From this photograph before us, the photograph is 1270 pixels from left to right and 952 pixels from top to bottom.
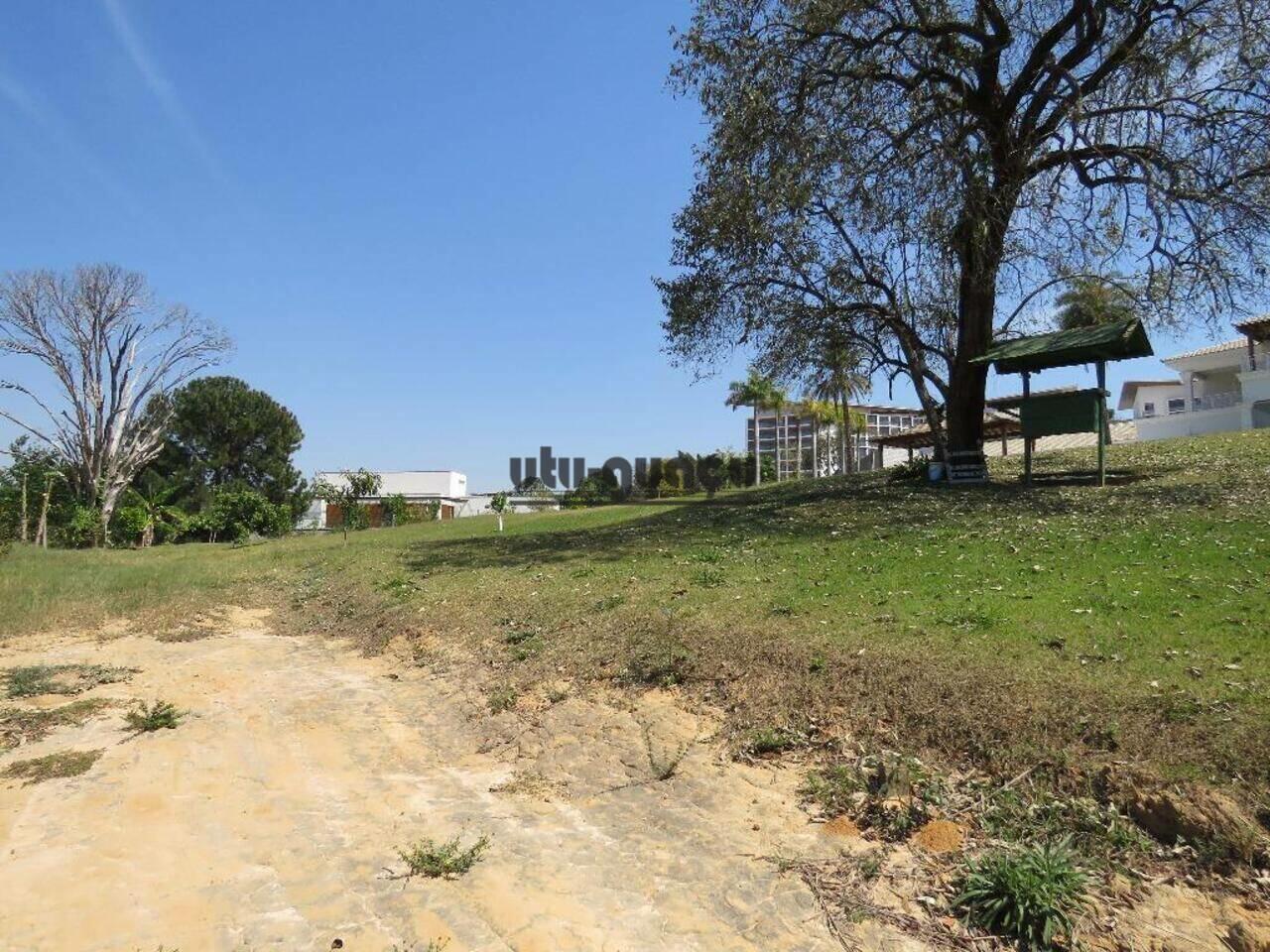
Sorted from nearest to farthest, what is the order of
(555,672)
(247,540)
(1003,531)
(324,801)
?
1. (324,801)
2. (555,672)
3. (1003,531)
4. (247,540)

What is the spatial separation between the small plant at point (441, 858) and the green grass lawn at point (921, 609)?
7.81 ft

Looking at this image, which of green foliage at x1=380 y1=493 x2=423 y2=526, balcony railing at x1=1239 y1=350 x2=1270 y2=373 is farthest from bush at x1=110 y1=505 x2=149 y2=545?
balcony railing at x1=1239 y1=350 x2=1270 y2=373

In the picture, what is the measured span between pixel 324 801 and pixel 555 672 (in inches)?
107

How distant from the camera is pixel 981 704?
5078 mm

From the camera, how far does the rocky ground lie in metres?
3.58

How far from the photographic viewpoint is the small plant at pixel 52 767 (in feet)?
17.9

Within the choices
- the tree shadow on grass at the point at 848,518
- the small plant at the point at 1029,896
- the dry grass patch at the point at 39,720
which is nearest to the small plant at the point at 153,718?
the dry grass patch at the point at 39,720

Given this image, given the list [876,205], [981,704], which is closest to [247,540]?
[876,205]

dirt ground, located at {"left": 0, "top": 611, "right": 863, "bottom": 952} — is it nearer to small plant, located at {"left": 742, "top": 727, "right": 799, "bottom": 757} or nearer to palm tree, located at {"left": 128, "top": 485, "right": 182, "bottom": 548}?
small plant, located at {"left": 742, "top": 727, "right": 799, "bottom": 757}

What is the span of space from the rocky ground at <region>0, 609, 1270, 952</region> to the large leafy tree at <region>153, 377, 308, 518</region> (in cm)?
5688

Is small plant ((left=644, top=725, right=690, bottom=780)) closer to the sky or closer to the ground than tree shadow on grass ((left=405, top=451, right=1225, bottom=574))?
closer to the ground

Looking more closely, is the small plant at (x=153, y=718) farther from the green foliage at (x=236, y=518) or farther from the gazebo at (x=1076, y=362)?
the green foliage at (x=236, y=518)

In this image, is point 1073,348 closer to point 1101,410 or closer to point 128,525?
point 1101,410

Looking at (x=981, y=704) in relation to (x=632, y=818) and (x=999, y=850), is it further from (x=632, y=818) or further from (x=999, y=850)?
(x=632, y=818)
